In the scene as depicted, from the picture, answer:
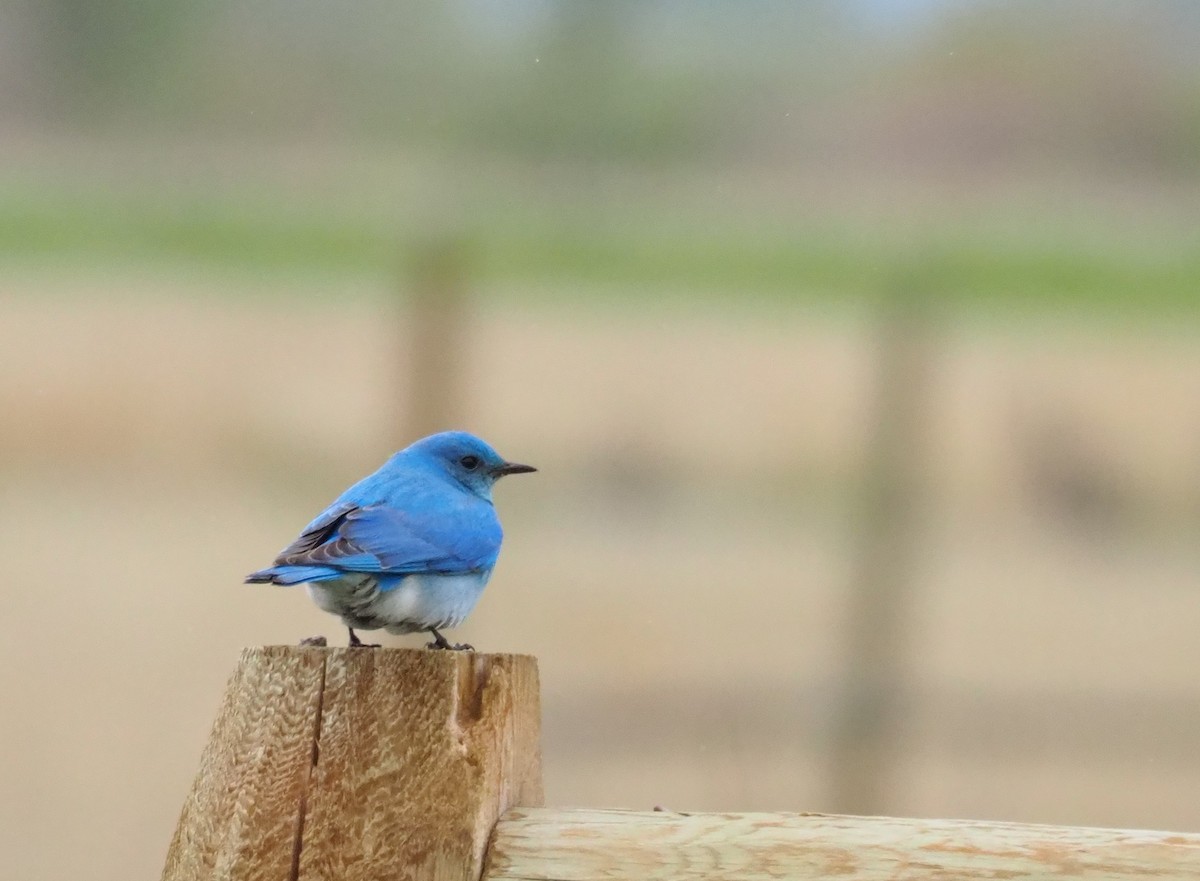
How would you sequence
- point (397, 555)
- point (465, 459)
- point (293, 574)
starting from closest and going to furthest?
point (293, 574) → point (397, 555) → point (465, 459)

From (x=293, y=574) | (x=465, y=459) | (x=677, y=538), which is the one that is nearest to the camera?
(x=293, y=574)

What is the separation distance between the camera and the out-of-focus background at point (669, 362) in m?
2.86

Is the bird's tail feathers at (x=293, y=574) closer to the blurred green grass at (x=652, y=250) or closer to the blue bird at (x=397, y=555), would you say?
the blue bird at (x=397, y=555)

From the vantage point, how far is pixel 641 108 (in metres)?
→ 3.00

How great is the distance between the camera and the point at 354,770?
131cm

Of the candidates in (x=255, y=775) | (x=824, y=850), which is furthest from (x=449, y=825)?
(x=824, y=850)

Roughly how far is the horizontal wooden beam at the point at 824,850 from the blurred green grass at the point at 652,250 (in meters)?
1.82

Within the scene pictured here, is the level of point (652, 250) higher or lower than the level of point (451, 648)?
higher

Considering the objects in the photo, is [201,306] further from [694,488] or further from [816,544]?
[816,544]

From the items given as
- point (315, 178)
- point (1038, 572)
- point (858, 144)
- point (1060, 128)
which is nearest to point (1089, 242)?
point (1060, 128)

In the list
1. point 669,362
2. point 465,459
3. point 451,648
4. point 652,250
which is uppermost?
point 652,250

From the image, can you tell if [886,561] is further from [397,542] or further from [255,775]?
[255,775]

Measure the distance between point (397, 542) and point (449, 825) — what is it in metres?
0.74

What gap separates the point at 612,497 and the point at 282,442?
0.72m
